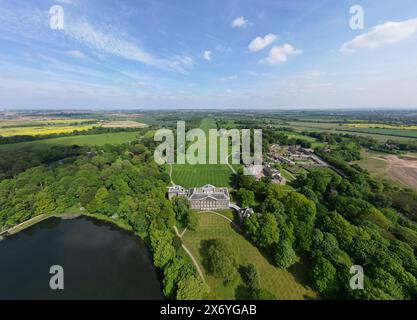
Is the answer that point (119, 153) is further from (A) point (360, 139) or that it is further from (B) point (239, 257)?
(A) point (360, 139)

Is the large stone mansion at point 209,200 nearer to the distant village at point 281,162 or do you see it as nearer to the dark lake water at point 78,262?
the dark lake water at point 78,262

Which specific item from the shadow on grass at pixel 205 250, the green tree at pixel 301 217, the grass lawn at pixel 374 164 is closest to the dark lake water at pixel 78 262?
the shadow on grass at pixel 205 250

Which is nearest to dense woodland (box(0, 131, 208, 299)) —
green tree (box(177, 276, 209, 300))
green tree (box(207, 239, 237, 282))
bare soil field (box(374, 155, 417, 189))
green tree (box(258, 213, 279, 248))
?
green tree (box(177, 276, 209, 300))

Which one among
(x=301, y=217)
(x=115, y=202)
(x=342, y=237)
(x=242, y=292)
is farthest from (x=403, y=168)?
(x=115, y=202)

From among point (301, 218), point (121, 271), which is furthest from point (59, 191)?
point (301, 218)

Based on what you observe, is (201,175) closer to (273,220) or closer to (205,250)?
(205,250)
